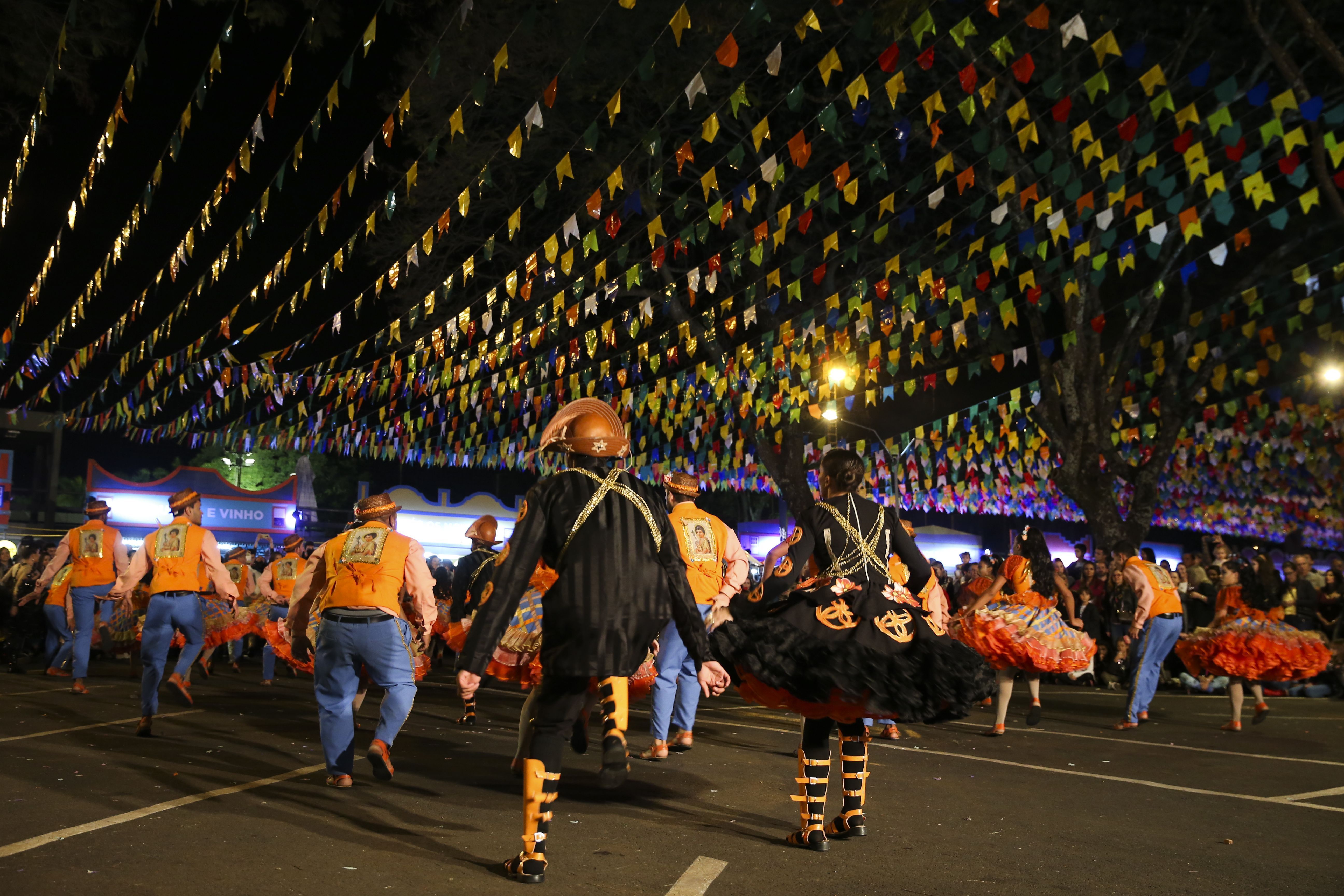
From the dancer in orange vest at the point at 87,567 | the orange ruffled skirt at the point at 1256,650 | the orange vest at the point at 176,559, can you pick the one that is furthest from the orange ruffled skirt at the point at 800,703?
the dancer in orange vest at the point at 87,567

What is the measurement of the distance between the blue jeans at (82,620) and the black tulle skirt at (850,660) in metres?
9.45

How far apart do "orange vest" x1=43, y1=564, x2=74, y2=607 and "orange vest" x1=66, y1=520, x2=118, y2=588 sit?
0.99 meters

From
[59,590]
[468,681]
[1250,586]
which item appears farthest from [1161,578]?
[59,590]

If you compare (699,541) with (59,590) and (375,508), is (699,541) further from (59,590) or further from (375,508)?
(59,590)

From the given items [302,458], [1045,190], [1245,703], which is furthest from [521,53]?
[302,458]

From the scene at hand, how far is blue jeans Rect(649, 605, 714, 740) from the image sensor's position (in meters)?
7.99

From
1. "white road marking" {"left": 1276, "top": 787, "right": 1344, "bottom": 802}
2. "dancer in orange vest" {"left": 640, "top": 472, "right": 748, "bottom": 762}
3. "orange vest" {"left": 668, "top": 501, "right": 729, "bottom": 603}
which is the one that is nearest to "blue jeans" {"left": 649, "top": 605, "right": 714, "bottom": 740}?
"dancer in orange vest" {"left": 640, "top": 472, "right": 748, "bottom": 762}

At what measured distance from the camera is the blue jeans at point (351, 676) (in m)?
6.29

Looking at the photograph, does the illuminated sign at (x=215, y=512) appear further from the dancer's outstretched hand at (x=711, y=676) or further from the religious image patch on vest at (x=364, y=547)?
the dancer's outstretched hand at (x=711, y=676)

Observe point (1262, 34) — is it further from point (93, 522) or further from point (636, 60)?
point (93, 522)

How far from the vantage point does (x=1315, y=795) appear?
6.92 metres

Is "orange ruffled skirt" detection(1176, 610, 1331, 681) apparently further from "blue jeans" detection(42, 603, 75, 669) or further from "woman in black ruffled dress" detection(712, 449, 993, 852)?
"blue jeans" detection(42, 603, 75, 669)

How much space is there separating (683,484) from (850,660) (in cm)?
414

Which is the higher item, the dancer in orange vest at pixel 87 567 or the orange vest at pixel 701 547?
the orange vest at pixel 701 547
